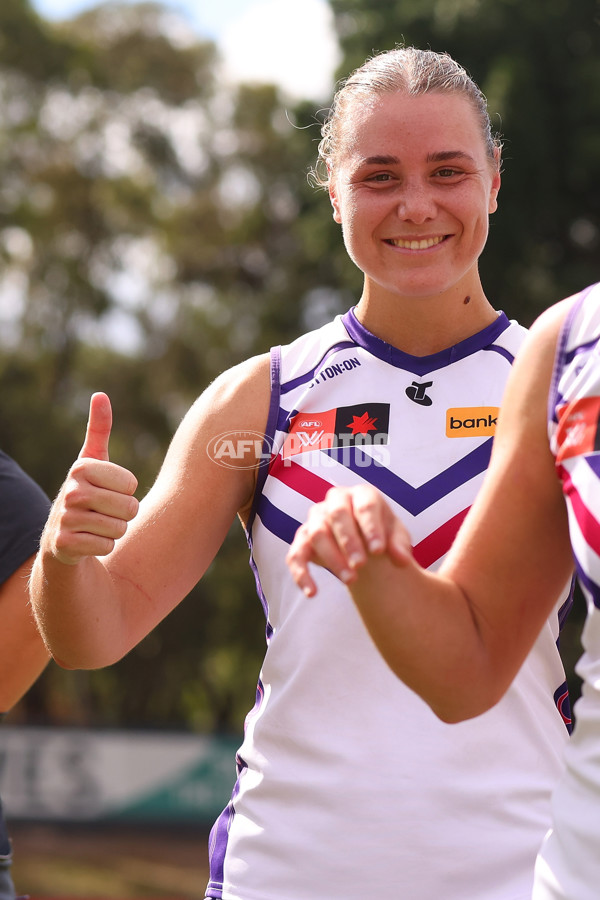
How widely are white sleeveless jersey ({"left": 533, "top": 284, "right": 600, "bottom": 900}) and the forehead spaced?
81 cm

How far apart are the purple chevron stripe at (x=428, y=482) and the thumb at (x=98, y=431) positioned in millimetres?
504

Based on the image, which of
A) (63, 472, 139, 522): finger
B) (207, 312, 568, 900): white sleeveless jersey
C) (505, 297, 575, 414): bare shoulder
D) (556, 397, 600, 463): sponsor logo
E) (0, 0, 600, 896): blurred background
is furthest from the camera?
(0, 0, 600, 896): blurred background

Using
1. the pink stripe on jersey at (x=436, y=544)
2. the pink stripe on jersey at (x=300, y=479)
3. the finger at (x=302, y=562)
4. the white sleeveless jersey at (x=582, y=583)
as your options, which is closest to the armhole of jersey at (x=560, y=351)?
the white sleeveless jersey at (x=582, y=583)

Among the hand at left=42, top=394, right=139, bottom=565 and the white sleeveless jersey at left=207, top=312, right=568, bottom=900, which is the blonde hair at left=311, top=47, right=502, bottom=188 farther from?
the hand at left=42, top=394, right=139, bottom=565

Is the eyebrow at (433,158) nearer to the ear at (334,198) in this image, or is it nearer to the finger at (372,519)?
the ear at (334,198)

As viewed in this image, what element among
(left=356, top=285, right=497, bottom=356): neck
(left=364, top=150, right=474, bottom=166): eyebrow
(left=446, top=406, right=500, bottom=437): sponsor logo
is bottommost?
(left=446, top=406, right=500, bottom=437): sponsor logo

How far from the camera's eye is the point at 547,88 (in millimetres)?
15586

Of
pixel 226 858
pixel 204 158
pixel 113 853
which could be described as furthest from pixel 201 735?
pixel 226 858

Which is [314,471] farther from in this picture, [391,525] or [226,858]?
[391,525]

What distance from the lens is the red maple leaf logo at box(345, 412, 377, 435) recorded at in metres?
2.34

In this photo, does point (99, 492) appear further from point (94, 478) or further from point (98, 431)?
point (98, 431)

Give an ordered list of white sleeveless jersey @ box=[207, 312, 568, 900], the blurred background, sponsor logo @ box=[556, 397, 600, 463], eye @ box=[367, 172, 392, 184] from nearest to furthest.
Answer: sponsor logo @ box=[556, 397, 600, 463] → white sleeveless jersey @ box=[207, 312, 568, 900] → eye @ box=[367, 172, 392, 184] → the blurred background

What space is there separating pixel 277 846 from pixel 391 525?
1004mm

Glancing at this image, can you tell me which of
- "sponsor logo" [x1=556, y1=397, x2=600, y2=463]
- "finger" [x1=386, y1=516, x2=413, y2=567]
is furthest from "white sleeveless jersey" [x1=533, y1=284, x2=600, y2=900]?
"finger" [x1=386, y1=516, x2=413, y2=567]
